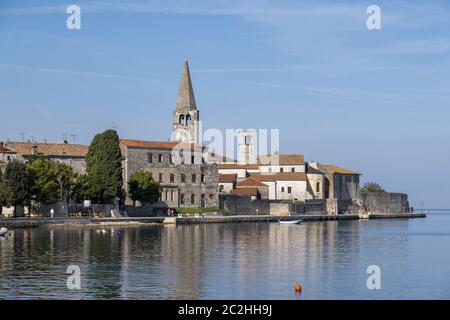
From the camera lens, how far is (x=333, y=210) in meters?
107

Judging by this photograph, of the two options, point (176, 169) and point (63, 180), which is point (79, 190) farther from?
point (176, 169)

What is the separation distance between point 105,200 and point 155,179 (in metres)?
9.76

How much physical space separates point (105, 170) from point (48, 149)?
11.4 meters

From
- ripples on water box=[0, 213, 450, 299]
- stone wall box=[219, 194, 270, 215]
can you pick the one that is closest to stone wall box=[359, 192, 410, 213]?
stone wall box=[219, 194, 270, 215]

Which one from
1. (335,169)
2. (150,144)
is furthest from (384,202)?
(150,144)

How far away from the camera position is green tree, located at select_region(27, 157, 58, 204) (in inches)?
2761

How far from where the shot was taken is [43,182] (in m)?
70.8

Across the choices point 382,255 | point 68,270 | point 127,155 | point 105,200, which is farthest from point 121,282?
point 127,155

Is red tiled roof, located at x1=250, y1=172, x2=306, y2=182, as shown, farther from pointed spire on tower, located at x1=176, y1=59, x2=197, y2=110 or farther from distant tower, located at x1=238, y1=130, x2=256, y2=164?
distant tower, located at x1=238, y1=130, x2=256, y2=164

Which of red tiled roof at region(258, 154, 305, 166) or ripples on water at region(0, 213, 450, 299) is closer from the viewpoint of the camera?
ripples on water at region(0, 213, 450, 299)

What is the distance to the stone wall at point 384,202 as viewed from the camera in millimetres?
117062

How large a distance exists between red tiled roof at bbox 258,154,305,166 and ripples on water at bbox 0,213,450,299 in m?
47.8

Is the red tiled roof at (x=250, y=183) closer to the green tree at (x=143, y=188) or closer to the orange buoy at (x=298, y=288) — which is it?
the green tree at (x=143, y=188)
